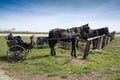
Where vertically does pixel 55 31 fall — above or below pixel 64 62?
above

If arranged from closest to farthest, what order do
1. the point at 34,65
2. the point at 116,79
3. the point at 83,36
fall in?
the point at 116,79
the point at 34,65
the point at 83,36

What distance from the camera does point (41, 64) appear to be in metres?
11.3

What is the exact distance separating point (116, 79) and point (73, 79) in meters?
1.88

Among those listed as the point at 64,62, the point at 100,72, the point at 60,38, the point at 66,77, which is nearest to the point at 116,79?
the point at 100,72

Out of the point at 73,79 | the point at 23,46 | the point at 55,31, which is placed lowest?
the point at 73,79

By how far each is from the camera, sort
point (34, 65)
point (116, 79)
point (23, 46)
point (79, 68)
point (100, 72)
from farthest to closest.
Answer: point (23, 46) → point (34, 65) → point (79, 68) → point (100, 72) → point (116, 79)

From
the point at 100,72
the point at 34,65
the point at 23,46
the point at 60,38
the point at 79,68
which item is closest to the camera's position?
the point at 100,72

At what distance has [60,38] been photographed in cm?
1347

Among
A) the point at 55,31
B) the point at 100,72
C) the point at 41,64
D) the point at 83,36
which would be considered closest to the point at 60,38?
the point at 55,31

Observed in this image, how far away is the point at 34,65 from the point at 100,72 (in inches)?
151

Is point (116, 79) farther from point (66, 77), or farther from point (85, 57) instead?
point (85, 57)

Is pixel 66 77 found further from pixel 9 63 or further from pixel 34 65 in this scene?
pixel 9 63

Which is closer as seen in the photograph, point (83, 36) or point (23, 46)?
point (23, 46)

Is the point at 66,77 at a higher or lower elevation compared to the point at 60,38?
lower
